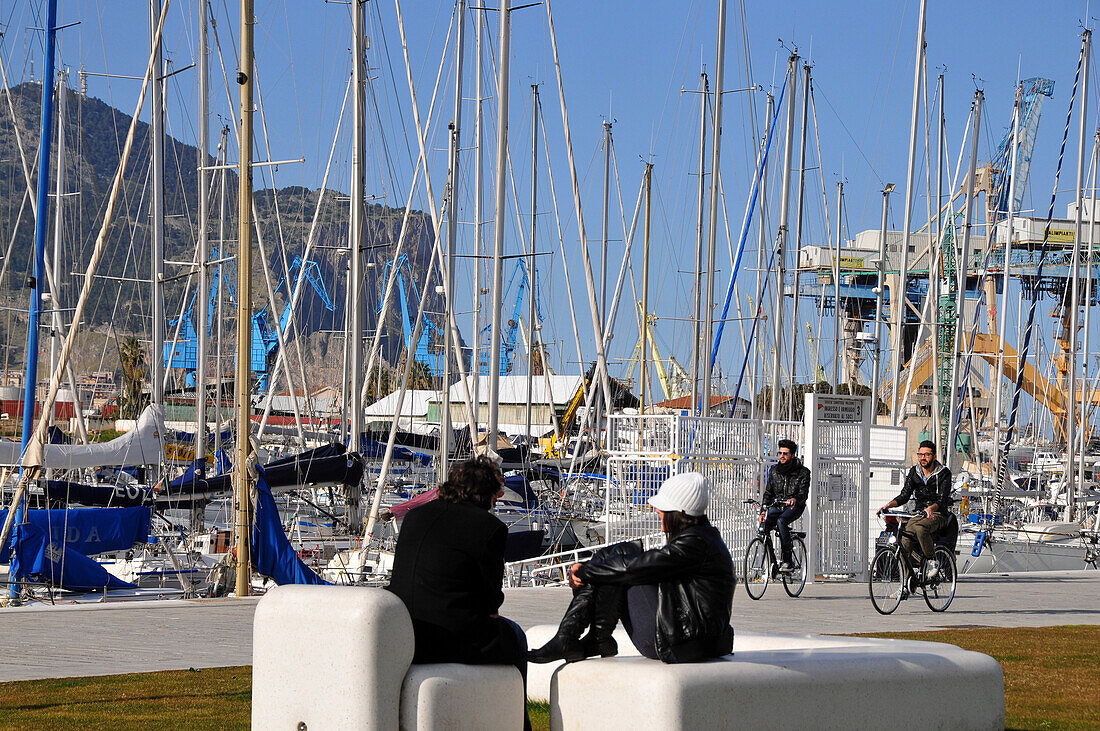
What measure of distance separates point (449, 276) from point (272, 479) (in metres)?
6.27

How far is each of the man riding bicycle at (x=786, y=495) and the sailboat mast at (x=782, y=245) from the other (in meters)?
18.8

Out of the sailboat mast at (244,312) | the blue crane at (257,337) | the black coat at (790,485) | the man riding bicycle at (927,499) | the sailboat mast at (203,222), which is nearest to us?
the man riding bicycle at (927,499)

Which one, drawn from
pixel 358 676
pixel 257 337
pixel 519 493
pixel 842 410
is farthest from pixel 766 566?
pixel 257 337

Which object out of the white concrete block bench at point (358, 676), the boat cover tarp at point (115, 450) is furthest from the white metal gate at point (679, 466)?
the white concrete block bench at point (358, 676)

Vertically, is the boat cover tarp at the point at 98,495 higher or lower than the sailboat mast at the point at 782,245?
lower

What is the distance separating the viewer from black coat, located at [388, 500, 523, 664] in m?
6.69

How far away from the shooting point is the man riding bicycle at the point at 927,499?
15.4 m

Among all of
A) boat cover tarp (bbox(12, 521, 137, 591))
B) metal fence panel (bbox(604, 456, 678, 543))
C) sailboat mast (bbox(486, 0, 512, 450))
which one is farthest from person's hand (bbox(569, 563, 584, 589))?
sailboat mast (bbox(486, 0, 512, 450))

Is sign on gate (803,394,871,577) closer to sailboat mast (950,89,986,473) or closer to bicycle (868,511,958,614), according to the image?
bicycle (868,511,958,614)

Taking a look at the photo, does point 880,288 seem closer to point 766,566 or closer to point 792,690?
point 766,566

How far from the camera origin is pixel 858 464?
2034 cm

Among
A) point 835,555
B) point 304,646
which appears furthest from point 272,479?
point 304,646

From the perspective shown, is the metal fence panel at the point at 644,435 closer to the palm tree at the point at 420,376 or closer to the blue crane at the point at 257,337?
the blue crane at the point at 257,337

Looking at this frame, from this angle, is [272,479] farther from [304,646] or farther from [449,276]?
[304,646]
